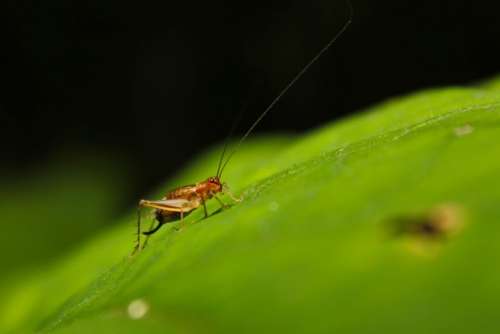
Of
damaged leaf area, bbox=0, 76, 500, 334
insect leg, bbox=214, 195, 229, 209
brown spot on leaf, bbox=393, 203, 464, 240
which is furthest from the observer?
insect leg, bbox=214, 195, 229, 209

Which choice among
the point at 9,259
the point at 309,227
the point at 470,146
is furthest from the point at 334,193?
the point at 9,259

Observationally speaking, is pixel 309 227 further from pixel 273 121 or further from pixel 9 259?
pixel 273 121

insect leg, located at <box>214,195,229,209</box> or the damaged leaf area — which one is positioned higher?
the damaged leaf area

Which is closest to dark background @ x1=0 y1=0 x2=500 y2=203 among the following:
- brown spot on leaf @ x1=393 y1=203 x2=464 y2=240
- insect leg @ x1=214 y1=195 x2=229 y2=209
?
insect leg @ x1=214 y1=195 x2=229 y2=209

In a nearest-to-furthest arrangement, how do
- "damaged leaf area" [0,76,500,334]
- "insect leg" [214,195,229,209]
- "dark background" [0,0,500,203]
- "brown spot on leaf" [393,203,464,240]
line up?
1. "damaged leaf area" [0,76,500,334]
2. "brown spot on leaf" [393,203,464,240]
3. "insect leg" [214,195,229,209]
4. "dark background" [0,0,500,203]

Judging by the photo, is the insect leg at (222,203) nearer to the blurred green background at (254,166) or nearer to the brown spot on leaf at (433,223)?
the blurred green background at (254,166)

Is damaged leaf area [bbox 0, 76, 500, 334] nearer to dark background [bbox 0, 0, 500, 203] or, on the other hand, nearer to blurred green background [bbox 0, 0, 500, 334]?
blurred green background [bbox 0, 0, 500, 334]
